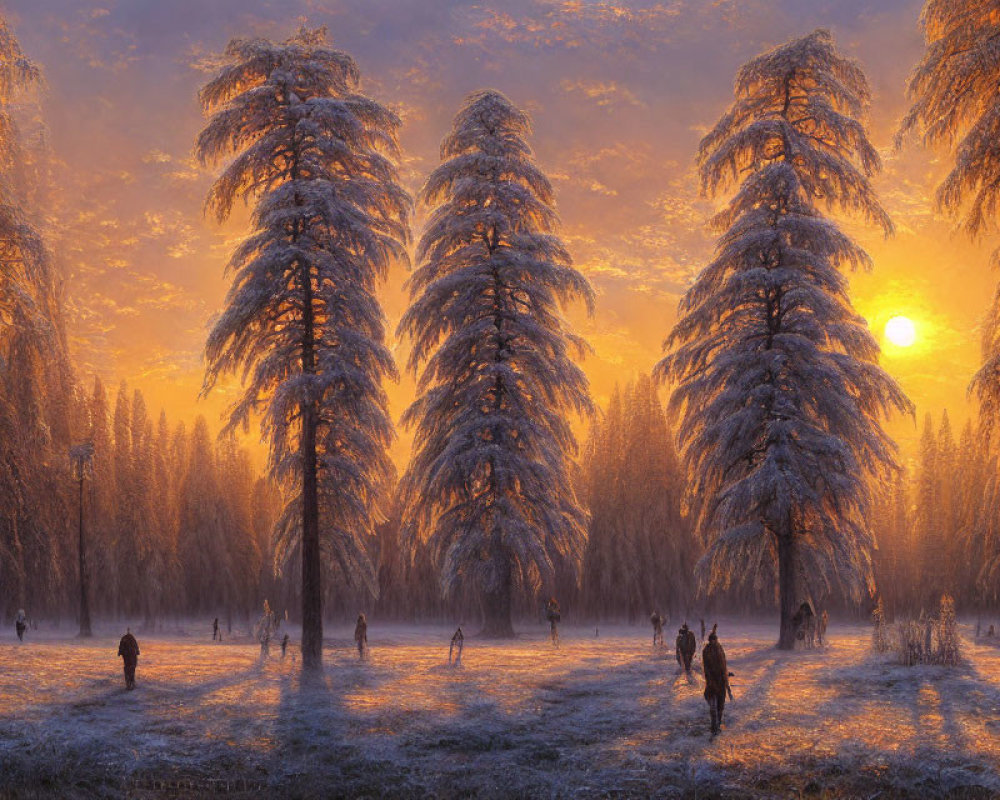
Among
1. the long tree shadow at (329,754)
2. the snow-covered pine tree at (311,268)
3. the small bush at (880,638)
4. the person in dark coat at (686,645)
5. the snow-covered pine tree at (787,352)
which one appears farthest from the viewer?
the snow-covered pine tree at (787,352)

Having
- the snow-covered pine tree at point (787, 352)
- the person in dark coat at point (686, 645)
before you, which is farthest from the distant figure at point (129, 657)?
the snow-covered pine tree at point (787, 352)

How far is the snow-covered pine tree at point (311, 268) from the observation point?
20250 mm

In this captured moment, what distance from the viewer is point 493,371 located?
27.9 meters

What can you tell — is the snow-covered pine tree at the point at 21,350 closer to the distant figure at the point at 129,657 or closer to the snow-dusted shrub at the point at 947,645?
the distant figure at the point at 129,657

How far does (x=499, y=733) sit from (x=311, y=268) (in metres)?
11.2

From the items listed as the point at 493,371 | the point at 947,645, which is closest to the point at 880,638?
the point at 947,645

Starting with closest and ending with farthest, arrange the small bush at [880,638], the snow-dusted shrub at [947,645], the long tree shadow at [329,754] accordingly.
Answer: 1. the long tree shadow at [329,754]
2. the snow-dusted shrub at [947,645]
3. the small bush at [880,638]

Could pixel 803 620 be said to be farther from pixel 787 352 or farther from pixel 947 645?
pixel 787 352

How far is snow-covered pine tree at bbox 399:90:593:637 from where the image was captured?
27391mm

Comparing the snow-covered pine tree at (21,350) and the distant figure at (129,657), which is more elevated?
the snow-covered pine tree at (21,350)

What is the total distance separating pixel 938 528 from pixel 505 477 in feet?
156

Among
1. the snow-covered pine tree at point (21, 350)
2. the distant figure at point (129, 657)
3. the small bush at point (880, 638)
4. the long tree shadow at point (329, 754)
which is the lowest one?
the long tree shadow at point (329, 754)

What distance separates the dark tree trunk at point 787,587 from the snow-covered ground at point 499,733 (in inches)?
137

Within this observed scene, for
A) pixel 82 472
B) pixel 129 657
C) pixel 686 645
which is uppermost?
pixel 82 472
